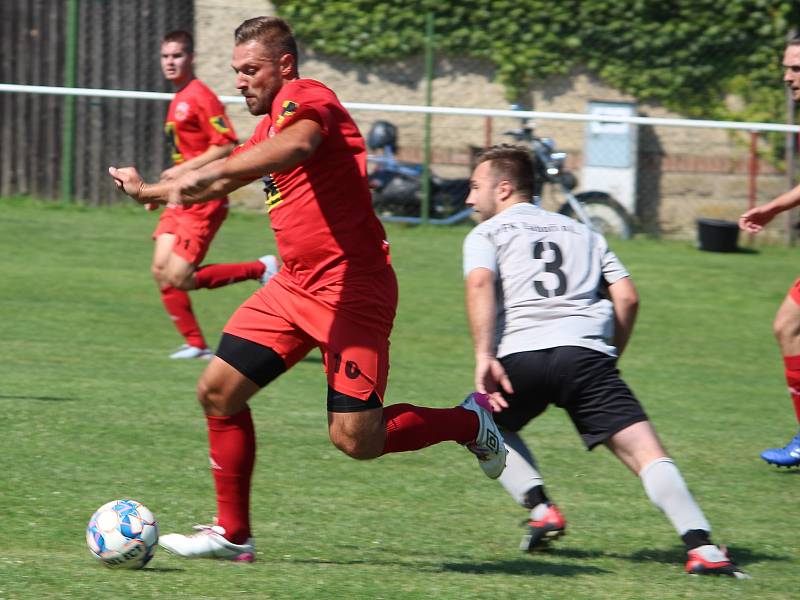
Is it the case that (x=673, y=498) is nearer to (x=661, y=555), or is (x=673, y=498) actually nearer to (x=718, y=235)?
(x=661, y=555)

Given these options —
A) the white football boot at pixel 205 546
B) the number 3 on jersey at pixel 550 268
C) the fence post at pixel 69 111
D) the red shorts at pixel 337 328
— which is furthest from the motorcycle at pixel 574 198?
the white football boot at pixel 205 546

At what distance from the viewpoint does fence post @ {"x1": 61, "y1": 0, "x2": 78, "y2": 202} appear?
15.9m

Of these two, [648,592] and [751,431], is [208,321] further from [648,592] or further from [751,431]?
[648,592]

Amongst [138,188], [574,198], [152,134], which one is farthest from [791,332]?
[152,134]

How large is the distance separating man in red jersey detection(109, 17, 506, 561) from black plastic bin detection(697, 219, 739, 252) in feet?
35.4

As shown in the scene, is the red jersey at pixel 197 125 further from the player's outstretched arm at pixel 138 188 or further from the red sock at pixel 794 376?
the player's outstretched arm at pixel 138 188

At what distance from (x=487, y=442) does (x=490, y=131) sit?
1111cm

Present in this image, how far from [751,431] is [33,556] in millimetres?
4664

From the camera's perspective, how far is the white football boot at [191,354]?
951 centimetres

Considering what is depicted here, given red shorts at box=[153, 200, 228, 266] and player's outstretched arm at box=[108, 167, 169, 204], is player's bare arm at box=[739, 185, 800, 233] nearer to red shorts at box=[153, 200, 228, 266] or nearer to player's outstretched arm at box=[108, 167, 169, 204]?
player's outstretched arm at box=[108, 167, 169, 204]

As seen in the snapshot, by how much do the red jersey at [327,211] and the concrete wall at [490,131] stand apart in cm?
1093

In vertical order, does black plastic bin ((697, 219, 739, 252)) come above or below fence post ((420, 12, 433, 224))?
below

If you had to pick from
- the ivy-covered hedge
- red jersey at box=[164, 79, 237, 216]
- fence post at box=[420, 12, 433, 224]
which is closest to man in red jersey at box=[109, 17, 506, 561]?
red jersey at box=[164, 79, 237, 216]

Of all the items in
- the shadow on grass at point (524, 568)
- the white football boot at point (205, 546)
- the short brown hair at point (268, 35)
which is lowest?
the shadow on grass at point (524, 568)
